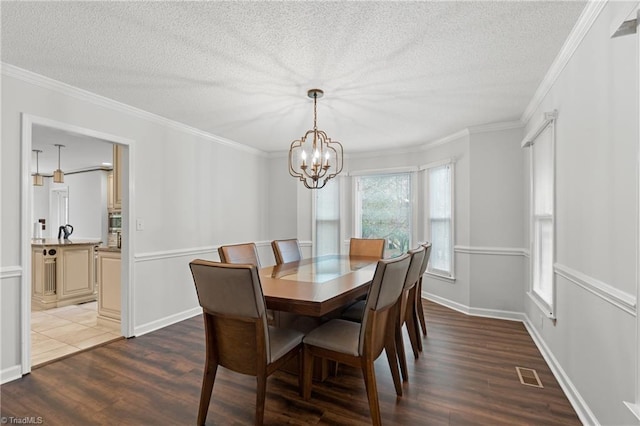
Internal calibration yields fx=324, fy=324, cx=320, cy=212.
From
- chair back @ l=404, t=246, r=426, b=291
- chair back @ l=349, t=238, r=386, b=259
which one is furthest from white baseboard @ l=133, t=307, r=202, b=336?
chair back @ l=404, t=246, r=426, b=291

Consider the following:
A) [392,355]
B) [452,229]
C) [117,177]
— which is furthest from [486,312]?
[117,177]

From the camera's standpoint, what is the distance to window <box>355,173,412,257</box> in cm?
537

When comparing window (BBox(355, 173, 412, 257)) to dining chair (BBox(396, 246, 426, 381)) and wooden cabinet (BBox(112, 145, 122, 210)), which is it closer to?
dining chair (BBox(396, 246, 426, 381))

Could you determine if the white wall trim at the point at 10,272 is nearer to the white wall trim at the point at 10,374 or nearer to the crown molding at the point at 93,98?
the white wall trim at the point at 10,374

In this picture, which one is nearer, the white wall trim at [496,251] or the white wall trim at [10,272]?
the white wall trim at [10,272]

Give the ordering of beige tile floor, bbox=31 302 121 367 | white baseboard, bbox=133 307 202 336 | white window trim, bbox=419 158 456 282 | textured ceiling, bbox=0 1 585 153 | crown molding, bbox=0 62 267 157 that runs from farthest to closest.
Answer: white window trim, bbox=419 158 456 282
white baseboard, bbox=133 307 202 336
beige tile floor, bbox=31 302 121 367
crown molding, bbox=0 62 267 157
textured ceiling, bbox=0 1 585 153

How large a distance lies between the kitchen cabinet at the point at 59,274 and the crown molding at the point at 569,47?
608cm

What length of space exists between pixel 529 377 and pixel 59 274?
577cm

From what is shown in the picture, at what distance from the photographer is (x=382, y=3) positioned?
5.83 feet

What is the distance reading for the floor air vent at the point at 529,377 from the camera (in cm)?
241

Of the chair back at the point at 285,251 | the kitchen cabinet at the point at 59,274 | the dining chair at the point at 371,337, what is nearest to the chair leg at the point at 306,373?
the dining chair at the point at 371,337

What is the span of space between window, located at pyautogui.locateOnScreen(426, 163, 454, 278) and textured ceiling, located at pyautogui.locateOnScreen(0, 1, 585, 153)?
1278mm

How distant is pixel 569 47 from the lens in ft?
7.13

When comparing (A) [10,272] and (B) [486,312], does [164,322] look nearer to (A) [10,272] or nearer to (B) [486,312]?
(A) [10,272]
